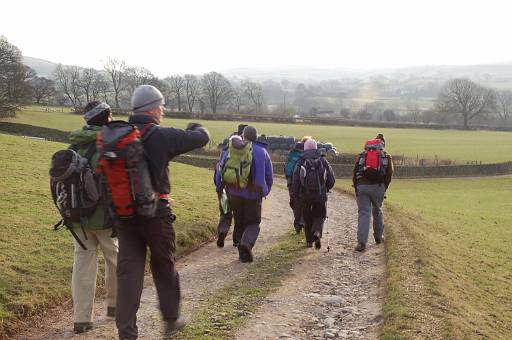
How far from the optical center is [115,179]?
4.54 metres

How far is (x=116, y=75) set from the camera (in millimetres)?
118625

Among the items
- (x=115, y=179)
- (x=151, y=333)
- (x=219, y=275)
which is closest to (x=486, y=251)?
(x=219, y=275)

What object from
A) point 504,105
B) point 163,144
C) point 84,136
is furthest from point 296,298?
point 504,105

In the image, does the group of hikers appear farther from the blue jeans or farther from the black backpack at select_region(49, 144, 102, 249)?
the blue jeans

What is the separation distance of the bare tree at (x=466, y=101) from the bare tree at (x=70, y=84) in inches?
3478

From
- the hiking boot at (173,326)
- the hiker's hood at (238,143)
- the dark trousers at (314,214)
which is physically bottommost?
the hiking boot at (173,326)

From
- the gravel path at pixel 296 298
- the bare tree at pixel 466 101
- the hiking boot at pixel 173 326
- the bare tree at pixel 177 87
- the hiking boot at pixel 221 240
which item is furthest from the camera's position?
the bare tree at pixel 177 87

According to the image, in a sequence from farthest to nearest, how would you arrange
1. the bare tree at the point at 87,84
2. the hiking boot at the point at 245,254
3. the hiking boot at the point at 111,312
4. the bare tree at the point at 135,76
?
1. the bare tree at the point at 87,84
2. the bare tree at the point at 135,76
3. the hiking boot at the point at 245,254
4. the hiking boot at the point at 111,312

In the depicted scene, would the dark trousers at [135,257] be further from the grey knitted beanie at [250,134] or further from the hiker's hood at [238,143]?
the grey knitted beanie at [250,134]

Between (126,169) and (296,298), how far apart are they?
3545 millimetres

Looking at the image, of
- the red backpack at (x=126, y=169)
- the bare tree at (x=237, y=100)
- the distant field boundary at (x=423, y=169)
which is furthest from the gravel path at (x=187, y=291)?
the bare tree at (x=237, y=100)

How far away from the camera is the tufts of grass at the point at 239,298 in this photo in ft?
18.4

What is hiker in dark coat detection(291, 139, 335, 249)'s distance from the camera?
9.80 m

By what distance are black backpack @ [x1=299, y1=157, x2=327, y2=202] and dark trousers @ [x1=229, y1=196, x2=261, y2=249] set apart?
1.28 meters
